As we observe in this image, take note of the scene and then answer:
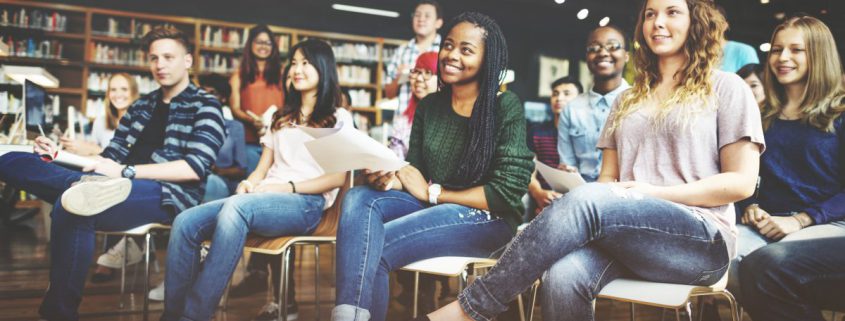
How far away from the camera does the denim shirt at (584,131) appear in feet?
8.59

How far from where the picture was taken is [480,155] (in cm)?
182

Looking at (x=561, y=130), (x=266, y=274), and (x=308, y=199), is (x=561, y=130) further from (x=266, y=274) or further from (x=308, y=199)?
(x=266, y=274)

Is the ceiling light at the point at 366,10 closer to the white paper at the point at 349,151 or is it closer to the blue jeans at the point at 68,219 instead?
the blue jeans at the point at 68,219

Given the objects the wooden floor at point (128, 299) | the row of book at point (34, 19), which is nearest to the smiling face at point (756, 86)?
the wooden floor at point (128, 299)

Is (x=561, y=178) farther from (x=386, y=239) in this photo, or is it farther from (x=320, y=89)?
(x=320, y=89)

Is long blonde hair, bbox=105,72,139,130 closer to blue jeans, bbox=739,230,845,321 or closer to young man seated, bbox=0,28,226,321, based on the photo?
young man seated, bbox=0,28,226,321

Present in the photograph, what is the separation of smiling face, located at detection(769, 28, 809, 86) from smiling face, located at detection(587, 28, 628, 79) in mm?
751

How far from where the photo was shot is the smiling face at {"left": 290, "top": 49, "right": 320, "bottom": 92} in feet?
7.98

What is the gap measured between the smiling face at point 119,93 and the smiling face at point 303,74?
1.92 metres

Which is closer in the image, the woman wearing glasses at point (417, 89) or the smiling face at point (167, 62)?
the smiling face at point (167, 62)

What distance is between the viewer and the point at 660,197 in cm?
148

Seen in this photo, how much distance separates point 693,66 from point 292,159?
1.43 metres

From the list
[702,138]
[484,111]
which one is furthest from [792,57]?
[484,111]

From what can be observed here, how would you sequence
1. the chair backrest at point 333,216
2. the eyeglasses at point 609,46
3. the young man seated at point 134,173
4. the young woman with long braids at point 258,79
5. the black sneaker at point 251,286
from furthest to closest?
the young woman with long braids at point 258,79
the black sneaker at point 251,286
the eyeglasses at point 609,46
the chair backrest at point 333,216
the young man seated at point 134,173
